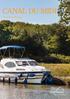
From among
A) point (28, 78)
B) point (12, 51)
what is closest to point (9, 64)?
point (28, 78)

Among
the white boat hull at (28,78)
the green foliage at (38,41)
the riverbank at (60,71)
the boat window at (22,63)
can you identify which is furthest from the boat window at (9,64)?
the green foliage at (38,41)

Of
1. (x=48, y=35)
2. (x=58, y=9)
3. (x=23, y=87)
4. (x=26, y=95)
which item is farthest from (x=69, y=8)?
(x=48, y=35)

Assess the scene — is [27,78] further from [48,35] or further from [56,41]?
[48,35]

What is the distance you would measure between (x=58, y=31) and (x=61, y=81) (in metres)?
46.0

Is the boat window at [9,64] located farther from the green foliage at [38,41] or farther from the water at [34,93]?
the green foliage at [38,41]

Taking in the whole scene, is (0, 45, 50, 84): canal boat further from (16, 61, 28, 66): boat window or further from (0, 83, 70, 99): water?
(0, 83, 70, 99): water

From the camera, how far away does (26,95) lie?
160ft

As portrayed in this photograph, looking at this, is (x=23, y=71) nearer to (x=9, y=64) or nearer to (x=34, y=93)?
(x=9, y=64)

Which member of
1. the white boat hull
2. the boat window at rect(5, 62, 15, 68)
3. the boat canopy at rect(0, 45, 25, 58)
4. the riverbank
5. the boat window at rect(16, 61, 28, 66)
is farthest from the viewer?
the boat canopy at rect(0, 45, 25, 58)

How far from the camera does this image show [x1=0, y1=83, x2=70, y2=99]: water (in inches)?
1887

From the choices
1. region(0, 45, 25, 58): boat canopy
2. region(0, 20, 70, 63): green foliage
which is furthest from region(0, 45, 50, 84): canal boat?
region(0, 20, 70, 63): green foliage

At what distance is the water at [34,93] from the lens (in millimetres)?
47931

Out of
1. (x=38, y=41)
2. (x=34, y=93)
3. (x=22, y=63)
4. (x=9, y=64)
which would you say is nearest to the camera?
(x=34, y=93)

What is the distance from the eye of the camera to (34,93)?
1993 inches
